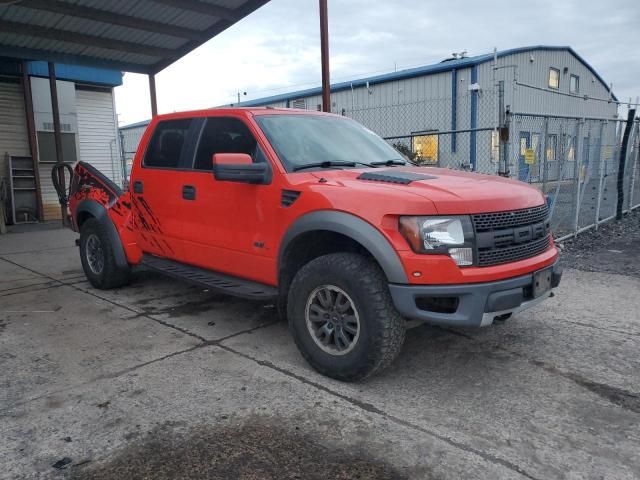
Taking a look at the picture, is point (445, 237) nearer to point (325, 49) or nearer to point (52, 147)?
point (325, 49)

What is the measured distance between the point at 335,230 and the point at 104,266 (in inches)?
137

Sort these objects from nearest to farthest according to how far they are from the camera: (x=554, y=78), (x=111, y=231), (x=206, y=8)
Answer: (x=111, y=231)
(x=206, y=8)
(x=554, y=78)

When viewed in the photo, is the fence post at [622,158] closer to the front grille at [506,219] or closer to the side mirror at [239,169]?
the front grille at [506,219]

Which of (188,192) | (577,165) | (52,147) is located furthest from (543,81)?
(188,192)

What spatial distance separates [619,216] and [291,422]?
9.91 meters

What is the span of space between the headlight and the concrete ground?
967 mm

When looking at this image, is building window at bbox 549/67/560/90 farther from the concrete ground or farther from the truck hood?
the truck hood

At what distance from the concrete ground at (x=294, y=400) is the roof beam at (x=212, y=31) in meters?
5.76

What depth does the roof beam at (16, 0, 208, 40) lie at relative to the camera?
26.4 ft

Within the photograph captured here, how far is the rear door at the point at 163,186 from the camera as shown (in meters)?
4.79

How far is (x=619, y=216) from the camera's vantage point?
1047 cm

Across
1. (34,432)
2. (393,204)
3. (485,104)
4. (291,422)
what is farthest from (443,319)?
(485,104)

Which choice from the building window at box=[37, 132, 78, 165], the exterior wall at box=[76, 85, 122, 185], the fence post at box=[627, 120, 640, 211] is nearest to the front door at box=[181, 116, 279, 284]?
the fence post at box=[627, 120, 640, 211]

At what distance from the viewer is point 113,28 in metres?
9.12
